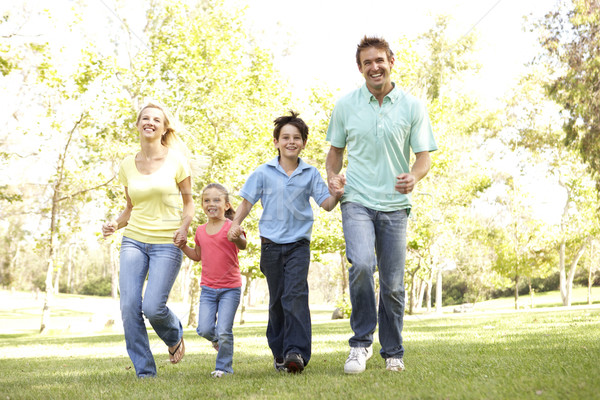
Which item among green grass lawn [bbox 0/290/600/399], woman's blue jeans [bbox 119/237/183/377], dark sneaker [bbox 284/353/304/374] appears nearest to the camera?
green grass lawn [bbox 0/290/600/399]

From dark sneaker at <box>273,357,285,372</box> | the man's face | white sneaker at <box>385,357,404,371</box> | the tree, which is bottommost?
dark sneaker at <box>273,357,285,372</box>

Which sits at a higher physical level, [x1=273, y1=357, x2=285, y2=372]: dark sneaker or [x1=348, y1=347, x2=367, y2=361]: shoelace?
[x1=348, y1=347, x2=367, y2=361]: shoelace

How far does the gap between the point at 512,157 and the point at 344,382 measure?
1372 inches

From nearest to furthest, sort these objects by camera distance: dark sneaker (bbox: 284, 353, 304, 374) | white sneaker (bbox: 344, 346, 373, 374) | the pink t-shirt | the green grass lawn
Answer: the green grass lawn → white sneaker (bbox: 344, 346, 373, 374) → dark sneaker (bbox: 284, 353, 304, 374) → the pink t-shirt

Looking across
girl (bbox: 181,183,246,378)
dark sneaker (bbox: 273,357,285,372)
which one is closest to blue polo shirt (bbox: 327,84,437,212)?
girl (bbox: 181,183,246,378)

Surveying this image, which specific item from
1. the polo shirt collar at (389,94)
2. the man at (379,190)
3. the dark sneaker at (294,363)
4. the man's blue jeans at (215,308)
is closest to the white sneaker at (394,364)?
the man at (379,190)

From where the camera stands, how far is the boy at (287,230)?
5.11 meters

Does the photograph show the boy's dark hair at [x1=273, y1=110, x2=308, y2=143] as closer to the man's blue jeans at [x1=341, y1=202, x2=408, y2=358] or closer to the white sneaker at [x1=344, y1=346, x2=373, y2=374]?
the man's blue jeans at [x1=341, y1=202, x2=408, y2=358]

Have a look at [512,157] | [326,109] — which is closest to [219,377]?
[326,109]

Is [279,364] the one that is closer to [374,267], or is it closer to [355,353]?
[355,353]

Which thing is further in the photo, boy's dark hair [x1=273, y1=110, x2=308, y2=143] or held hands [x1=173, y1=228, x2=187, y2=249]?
boy's dark hair [x1=273, y1=110, x2=308, y2=143]

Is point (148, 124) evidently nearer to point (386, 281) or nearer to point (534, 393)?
point (386, 281)

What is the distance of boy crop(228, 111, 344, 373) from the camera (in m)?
5.11

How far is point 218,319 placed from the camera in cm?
538
